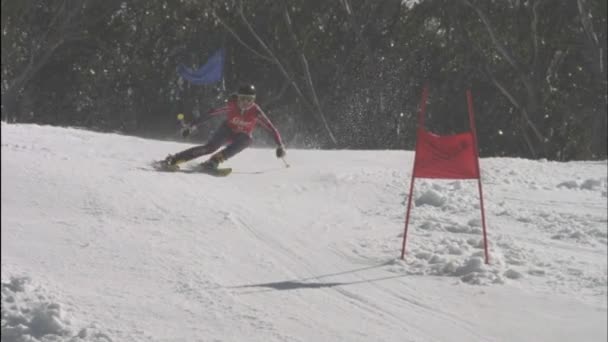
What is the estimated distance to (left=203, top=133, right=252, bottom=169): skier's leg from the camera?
1159cm

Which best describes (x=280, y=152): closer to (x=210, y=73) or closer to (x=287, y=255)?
(x=287, y=255)

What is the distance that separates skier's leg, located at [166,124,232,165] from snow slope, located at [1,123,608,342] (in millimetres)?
446

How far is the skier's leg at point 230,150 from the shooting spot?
11594 mm

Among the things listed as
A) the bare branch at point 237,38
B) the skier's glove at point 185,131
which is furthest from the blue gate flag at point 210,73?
the skier's glove at point 185,131

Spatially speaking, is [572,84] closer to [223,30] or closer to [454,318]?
[223,30]

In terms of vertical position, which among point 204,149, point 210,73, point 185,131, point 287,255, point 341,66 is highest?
point 341,66

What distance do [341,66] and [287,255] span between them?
20.1 m

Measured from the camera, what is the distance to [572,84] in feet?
85.5

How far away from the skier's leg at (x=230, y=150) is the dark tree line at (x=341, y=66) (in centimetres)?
1342

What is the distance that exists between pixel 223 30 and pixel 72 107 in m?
4.99

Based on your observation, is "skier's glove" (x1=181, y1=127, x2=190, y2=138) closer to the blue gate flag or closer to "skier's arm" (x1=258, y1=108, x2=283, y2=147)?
"skier's arm" (x1=258, y1=108, x2=283, y2=147)

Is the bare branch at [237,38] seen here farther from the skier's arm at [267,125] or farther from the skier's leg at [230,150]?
the skier's leg at [230,150]

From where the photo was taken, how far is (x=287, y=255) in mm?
7938

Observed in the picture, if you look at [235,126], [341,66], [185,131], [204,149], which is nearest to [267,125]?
[235,126]
